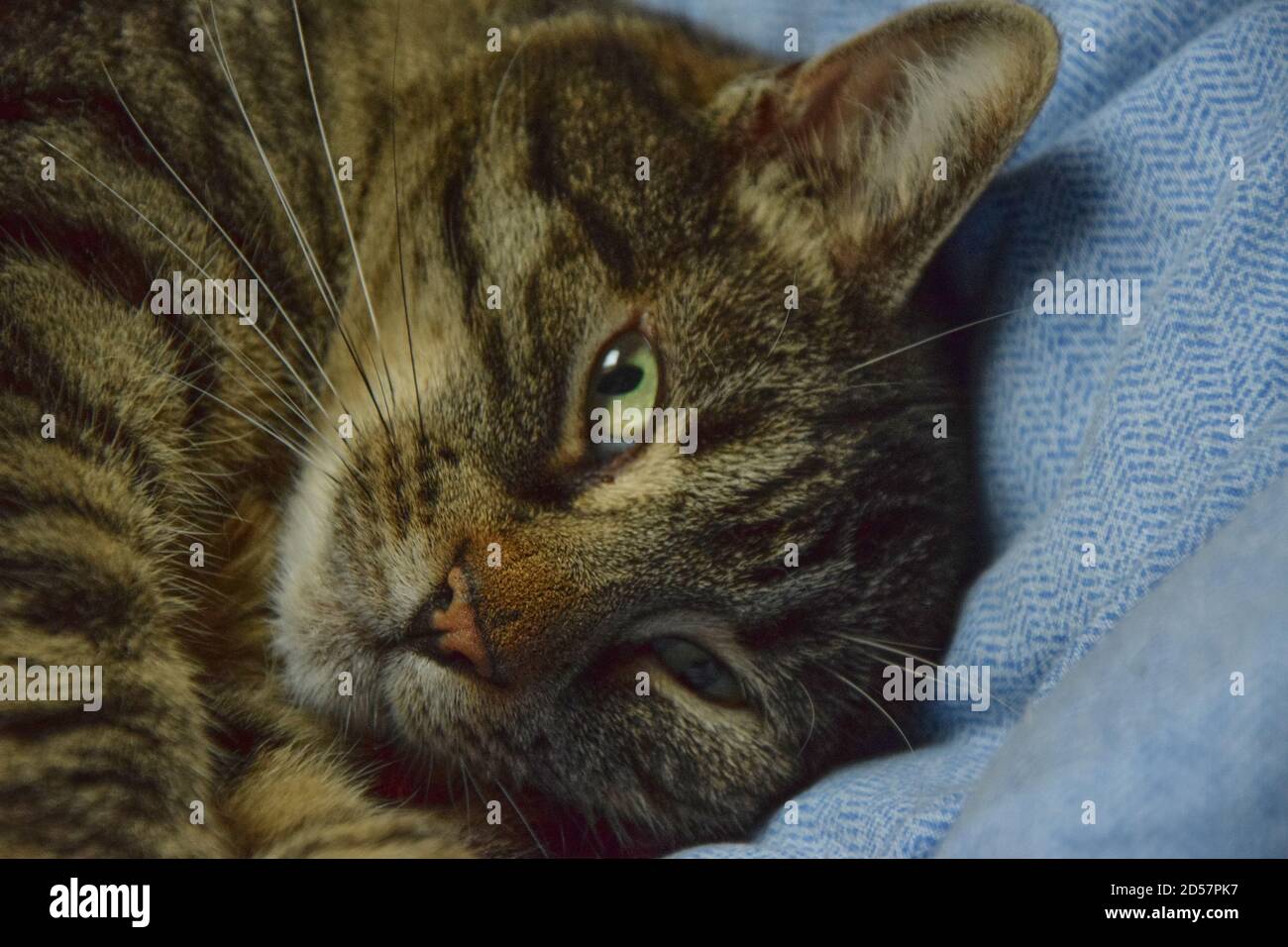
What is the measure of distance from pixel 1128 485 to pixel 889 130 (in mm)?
385

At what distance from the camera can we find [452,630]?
33.5 inches

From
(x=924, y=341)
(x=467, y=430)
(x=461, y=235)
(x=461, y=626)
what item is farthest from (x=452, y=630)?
(x=924, y=341)

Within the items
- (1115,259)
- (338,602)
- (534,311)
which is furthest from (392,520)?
(1115,259)

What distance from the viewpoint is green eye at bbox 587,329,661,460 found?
93 cm

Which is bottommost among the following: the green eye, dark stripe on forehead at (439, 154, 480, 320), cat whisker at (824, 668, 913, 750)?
cat whisker at (824, 668, 913, 750)

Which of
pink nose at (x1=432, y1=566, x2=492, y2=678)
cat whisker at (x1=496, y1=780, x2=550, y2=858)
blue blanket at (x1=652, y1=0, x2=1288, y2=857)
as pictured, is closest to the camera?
blue blanket at (x1=652, y1=0, x2=1288, y2=857)

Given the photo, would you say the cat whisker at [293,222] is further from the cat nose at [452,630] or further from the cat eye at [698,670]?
the cat eye at [698,670]

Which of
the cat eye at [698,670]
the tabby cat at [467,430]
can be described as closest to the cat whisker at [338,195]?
the tabby cat at [467,430]

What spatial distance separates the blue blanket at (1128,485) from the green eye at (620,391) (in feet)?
1.16

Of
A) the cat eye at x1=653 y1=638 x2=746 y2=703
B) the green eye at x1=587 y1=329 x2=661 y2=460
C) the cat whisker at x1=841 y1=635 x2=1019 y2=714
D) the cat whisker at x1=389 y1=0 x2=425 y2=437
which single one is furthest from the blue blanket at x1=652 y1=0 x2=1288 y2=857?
the cat whisker at x1=389 y1=0 x2=425 y2=437

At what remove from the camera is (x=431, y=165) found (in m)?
1.05

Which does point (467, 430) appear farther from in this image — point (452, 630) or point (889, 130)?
point (889, 130)

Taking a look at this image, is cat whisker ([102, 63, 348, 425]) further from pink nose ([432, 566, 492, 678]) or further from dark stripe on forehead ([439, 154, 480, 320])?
pink nose ([432, 566, 492, 678])
